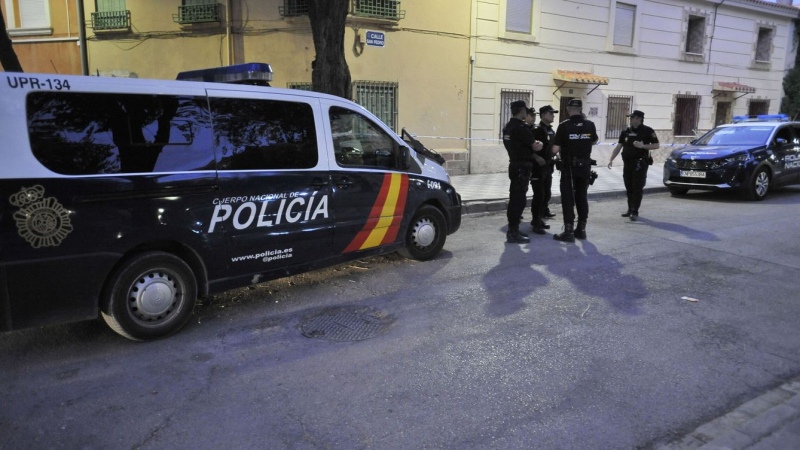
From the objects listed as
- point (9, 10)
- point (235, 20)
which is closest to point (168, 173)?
point (235, 20)

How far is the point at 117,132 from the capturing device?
4.02 metres

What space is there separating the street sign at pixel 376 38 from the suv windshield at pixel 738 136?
23.9 feet

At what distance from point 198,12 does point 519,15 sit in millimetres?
8063

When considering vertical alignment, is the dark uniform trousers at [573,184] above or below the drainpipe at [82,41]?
below

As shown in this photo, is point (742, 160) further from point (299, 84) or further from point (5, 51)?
point (5, 51)

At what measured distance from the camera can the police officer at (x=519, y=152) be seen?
7.22m

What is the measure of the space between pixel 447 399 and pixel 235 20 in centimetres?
1153

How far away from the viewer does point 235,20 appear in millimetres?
12703

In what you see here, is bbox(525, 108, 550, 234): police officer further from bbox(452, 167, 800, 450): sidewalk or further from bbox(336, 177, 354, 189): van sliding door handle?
bbox(452, 167, 800, 450): sidewalk

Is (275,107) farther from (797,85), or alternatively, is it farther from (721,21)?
(797,85)

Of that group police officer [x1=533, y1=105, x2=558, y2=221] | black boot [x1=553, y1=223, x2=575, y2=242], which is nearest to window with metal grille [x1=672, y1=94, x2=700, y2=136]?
police officer [x1=533, y1=105, x2=558, y2=221]

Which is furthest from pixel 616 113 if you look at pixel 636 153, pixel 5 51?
pixel 5 51

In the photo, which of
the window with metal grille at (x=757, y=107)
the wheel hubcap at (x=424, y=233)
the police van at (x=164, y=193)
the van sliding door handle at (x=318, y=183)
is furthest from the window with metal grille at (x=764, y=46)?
the van sliding door handle at (x=318, y=183)

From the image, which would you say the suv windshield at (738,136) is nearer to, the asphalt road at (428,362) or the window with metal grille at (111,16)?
the asphalt road at (428,362)
